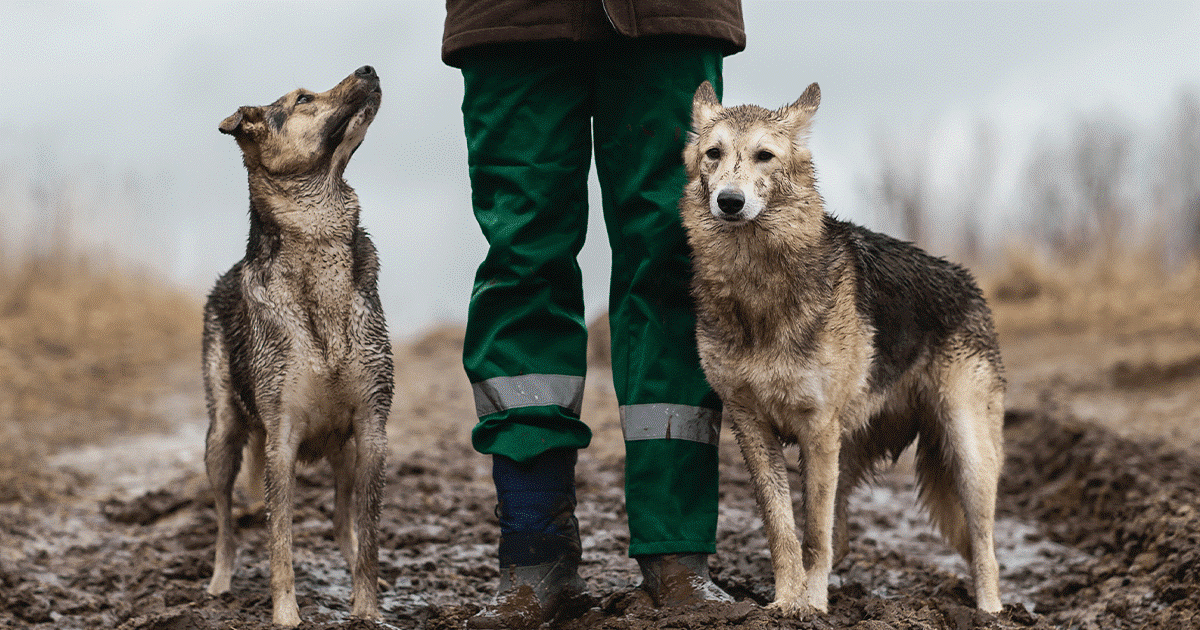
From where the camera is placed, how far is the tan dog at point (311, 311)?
402 cm

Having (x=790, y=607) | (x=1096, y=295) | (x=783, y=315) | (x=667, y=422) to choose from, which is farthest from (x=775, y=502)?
(x=1096, y=295)

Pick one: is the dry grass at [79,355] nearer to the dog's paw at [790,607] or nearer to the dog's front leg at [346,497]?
the dog's front leg at [346,497]

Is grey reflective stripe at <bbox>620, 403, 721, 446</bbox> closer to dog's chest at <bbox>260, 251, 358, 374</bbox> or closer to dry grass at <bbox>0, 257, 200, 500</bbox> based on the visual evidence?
dog's chest at <bbox>260, 251, 358, 374</bbox>

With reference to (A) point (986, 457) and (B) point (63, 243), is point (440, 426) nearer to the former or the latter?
(A) point (986, 457)

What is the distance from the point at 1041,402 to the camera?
9.54 metres

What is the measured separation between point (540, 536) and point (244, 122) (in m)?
1.96

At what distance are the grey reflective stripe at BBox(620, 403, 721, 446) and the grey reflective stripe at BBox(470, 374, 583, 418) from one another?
0.72 ft

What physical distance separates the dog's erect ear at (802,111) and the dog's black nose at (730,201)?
0.48 metres

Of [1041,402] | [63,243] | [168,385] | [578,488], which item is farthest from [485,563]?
[63,243]

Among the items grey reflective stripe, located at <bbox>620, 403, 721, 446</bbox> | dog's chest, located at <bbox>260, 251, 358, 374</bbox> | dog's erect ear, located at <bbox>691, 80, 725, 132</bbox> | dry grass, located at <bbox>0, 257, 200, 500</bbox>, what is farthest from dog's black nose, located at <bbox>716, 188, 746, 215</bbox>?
dry grass, located at <bbox>0, 257, 200, 500</bbox>

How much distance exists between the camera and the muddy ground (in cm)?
420

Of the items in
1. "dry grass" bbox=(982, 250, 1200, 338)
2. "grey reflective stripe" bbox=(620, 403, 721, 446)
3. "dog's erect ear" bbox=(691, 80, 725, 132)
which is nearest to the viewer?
"dog's erect ear" bbox=(691, 80, 725, 132)

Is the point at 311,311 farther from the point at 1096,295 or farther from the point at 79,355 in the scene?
the point at 1096,295

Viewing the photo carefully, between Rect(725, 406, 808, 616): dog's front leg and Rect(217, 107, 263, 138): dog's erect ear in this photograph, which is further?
Rect(217, 107, 263, 138): dog's erect ear
